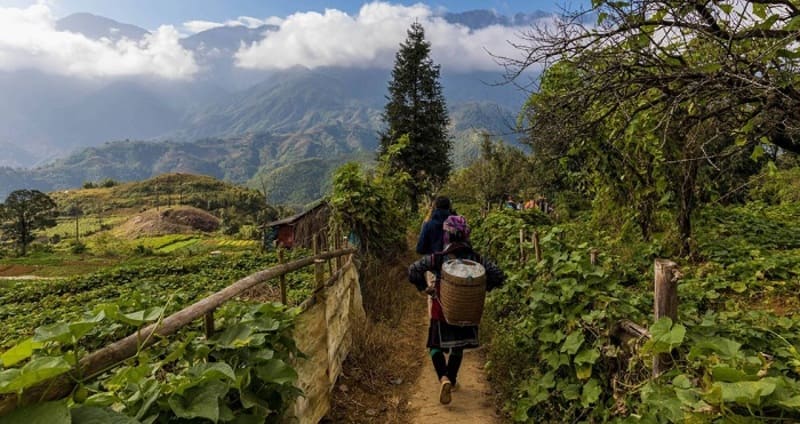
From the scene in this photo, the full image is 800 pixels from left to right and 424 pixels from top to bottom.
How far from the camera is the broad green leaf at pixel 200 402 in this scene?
1.38 m

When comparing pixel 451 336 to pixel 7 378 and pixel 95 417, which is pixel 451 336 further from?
pixel 7 378

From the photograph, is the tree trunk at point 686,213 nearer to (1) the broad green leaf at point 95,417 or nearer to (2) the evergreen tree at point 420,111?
(1) the broad green leaf at point 95,417

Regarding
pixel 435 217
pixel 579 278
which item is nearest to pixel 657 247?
pixel 579 278

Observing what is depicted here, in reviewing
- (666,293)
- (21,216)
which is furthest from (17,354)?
(21,216)

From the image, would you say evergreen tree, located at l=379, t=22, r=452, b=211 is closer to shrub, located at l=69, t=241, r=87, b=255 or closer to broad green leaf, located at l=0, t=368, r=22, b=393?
broad green leaf, located at l=0, t=368, r=22, b=393

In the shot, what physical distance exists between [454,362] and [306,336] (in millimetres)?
1704

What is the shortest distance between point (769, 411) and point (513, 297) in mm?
3682

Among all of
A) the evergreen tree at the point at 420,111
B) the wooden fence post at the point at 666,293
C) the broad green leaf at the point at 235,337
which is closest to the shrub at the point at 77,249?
the evergreen tree at the point at 420,111

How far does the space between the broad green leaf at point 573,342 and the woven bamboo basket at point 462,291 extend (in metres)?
0.84

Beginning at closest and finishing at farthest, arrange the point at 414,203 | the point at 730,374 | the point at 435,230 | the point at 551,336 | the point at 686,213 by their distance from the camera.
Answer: the point at 730,374 → the point at 551,336 → the point at 435,230 → the point at 686,213 → the point at 414,203

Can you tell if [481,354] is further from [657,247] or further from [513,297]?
[657,247]

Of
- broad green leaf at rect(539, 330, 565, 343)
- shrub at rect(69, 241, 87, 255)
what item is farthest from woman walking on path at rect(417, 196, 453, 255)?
shrub at rect(69, 241, 87, 255)

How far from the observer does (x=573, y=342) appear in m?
3.04

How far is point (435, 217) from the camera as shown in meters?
4.29
